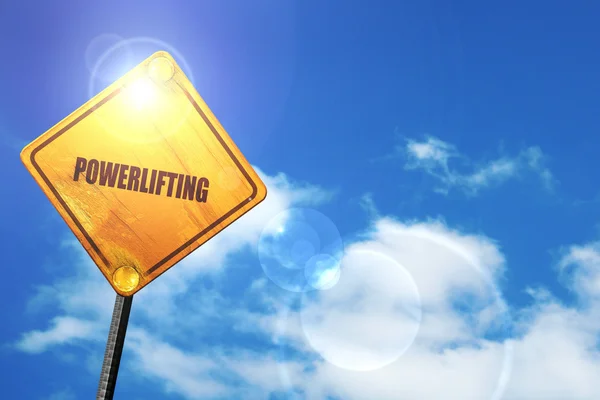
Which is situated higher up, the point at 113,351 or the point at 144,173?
the point at 144,173

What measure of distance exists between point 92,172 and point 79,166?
2.9 inches

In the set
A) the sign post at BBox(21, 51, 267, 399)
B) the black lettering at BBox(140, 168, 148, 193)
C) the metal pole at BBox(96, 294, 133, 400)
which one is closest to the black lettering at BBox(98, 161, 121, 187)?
the sign post at BBox(21, 51, 267, 399)

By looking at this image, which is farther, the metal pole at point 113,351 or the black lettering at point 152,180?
the black lettering at point 152,180

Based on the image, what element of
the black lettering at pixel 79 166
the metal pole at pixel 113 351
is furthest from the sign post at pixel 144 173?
the metal pole at pixel 113 351

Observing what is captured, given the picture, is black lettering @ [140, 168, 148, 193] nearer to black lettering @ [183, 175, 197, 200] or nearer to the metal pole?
black lettering @ [183, 175, 197, 200]

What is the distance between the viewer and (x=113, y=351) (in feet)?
7.30

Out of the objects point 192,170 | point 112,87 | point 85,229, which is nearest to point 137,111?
point 112,87

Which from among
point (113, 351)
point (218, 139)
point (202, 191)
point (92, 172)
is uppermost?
point (218, 139)

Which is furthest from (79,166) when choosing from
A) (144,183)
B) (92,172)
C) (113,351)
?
(113,351)

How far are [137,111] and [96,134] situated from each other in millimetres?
222

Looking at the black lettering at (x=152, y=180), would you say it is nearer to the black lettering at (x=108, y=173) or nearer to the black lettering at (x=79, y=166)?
the black lettering at (x=108, y=173)

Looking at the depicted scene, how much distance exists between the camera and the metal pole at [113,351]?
2201mm

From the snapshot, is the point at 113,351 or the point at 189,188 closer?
the point at 113,351

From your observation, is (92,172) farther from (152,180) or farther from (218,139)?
(218,139)
